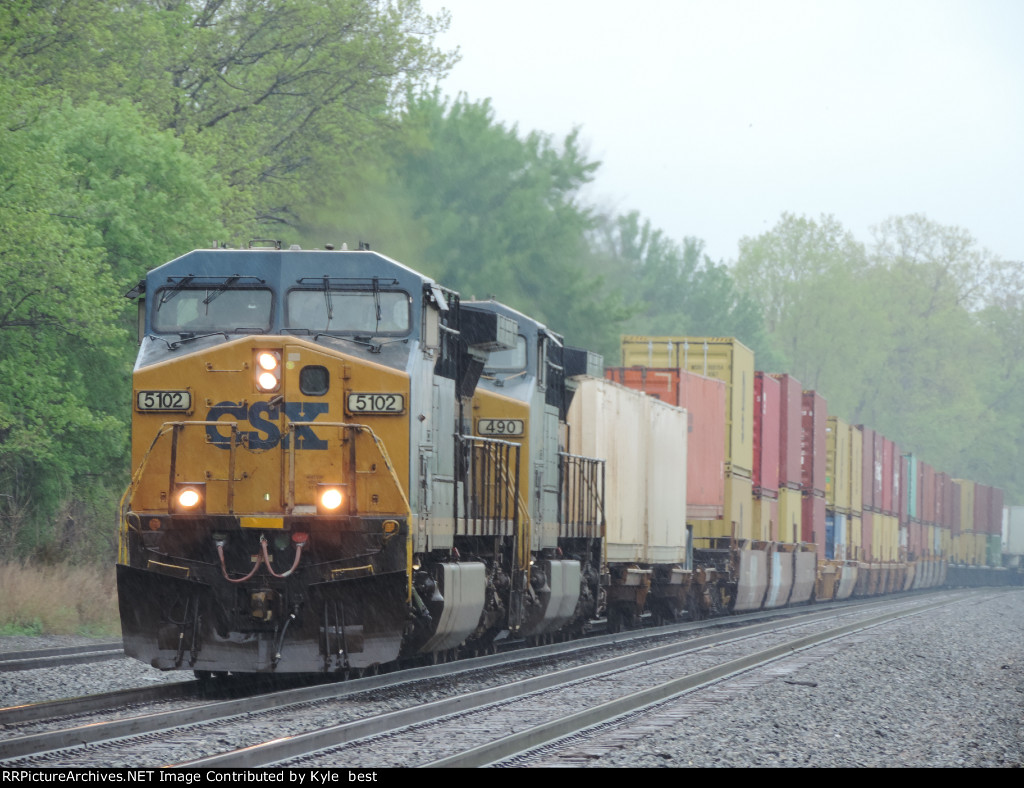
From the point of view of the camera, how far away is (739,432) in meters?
25.9

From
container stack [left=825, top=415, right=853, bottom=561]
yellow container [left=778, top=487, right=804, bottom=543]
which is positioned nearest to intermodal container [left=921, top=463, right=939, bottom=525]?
container stack [left=825, top=415, right=853, bottom=561]

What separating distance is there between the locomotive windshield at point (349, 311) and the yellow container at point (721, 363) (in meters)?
14.4

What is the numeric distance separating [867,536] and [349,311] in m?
32.9

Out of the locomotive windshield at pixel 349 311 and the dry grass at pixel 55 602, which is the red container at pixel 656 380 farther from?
the locomotive windshield at pixel 349 311

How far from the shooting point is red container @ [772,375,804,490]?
98.6 feet

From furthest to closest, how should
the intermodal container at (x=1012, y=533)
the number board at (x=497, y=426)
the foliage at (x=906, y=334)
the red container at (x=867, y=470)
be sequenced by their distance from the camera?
the foliage at (x=906, y=334) → the intermodal container at (x=1012, y=533) → the red container at (x=867, y=470) → the number board at (x=497, y=426)

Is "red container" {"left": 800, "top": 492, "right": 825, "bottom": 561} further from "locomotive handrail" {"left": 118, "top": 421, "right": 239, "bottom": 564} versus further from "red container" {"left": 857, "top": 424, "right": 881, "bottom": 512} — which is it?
"locomotive handrail" {"left": 118, "top": 421, "right": 239, "bottom": 564}

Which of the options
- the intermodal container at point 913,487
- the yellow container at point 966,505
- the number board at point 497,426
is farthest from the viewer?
the yellow container at point 966,505

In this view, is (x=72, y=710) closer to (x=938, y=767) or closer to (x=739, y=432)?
(x=938, y=767)

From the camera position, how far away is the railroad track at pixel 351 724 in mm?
7766

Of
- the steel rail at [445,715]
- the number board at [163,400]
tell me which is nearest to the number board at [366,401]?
the number board at [163,400]

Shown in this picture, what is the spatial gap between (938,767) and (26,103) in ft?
63.8

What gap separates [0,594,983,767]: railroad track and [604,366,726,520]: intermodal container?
8.97 metres

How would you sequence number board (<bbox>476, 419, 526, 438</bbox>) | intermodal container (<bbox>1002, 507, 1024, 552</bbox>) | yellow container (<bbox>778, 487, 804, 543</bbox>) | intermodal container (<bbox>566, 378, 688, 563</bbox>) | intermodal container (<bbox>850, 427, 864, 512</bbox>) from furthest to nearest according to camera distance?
intermodal container (<bbox>1002, 507, 1024, 552</bbox>)
intermodal container (<bbox>850, 427, 864, 512</bbox>)
yellow container (<bbox>778, 487, 804, 543</bbox>)
intermodal container (<bbox>566, 378, 688, 563</bbox>)
number board (<bbox>476, 419, 526, 438</bbox>)
